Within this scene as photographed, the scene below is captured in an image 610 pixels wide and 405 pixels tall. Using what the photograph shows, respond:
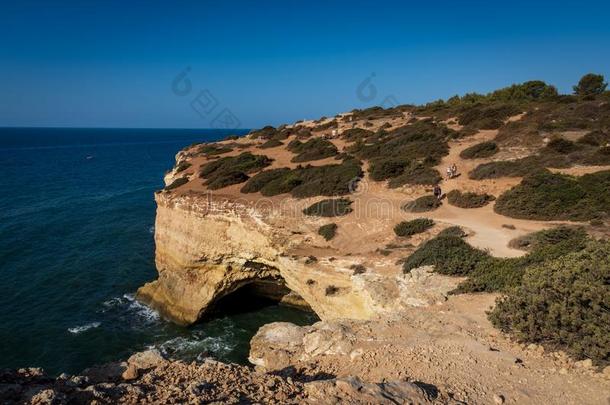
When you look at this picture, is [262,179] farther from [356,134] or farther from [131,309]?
[356,134]

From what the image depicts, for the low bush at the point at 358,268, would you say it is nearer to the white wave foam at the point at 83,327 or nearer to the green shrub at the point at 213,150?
the white wave foam at the point at 83,327

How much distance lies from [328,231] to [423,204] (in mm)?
6003

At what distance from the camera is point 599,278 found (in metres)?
9.02

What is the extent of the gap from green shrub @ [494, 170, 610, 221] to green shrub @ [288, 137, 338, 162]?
16043mm

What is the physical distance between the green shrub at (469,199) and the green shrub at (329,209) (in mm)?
6057

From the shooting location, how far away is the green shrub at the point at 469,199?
21406 mm

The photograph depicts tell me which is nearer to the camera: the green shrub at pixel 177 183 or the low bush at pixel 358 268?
the low bush at pixel 358 268

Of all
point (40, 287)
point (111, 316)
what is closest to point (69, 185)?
point (40, 287)

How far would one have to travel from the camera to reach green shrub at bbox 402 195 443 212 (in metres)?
21.4

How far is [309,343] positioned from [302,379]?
1843mm

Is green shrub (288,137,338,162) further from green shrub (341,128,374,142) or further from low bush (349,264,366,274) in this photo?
low bush (349,264,366,274)

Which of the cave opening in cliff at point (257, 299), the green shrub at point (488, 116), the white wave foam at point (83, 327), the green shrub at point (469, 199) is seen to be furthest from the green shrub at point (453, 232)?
the green shrub at point (488, 116)

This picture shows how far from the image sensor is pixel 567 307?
8.90 metres

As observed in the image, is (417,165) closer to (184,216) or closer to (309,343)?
(184,216)
